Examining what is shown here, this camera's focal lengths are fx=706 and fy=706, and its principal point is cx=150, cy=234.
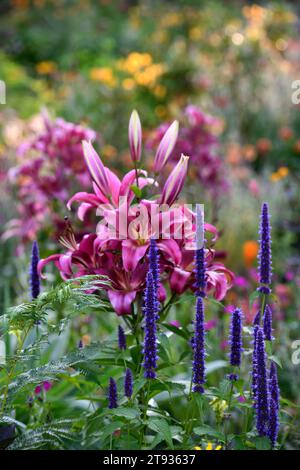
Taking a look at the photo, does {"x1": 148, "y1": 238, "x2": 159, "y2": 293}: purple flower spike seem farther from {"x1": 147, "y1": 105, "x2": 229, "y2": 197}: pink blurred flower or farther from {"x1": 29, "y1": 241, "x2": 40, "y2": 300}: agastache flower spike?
{"x1": 147, "y1": 105, "x2": 229, "y2": 197}: pink blurred flower

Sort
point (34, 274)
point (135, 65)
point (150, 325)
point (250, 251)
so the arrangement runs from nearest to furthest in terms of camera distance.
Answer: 1. point (150, 325)
2. point (34, 274)
3. point (250, 251)
4. point (135, 65)

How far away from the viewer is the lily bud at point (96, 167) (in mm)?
2008

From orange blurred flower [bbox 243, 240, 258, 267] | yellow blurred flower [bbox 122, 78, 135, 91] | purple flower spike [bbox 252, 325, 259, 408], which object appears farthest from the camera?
yellow blurred flower [bbox 122, 78, 135, 91]

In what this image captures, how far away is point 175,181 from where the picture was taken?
1.98 meters

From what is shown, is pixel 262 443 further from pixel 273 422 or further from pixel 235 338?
pixel 235 338

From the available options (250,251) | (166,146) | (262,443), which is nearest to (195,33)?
(250,251)

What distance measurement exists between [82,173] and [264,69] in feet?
17.2

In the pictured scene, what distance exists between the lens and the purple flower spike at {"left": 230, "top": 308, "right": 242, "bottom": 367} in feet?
5.96

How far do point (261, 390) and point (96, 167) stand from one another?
77 centimetres

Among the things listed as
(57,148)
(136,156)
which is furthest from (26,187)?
(136,156)

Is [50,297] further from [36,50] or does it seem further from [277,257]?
[36,50]

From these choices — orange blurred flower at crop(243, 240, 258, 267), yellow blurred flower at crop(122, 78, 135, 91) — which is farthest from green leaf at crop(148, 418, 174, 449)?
yellow blurred flower at crop(122, 78, 135, 91)

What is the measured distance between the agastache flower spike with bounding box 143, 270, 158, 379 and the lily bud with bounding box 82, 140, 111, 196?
1.31 feet
